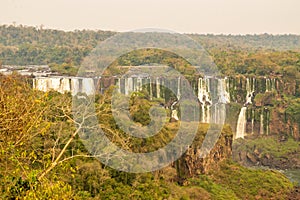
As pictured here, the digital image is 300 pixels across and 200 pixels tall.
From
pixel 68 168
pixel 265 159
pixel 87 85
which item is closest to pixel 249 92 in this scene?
pixel 265 159

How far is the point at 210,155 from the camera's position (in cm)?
1388

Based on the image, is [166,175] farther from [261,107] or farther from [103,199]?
[261,107]

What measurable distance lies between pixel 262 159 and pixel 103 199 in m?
16.3

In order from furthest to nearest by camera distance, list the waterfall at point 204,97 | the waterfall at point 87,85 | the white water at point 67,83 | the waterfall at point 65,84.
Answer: the waterfall at point 204,97 < the waterfall at point 65,84 < the white water at point 67,83 < the waterfall at point 87,85

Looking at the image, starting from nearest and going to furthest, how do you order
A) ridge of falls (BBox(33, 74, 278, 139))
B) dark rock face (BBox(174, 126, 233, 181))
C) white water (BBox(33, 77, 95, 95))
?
dark rock face (BBox(174, 126, 233, 181))
white water (BBox(33, 77, 95, 95))
ridge of falls (BBox(33, 74, 278, 139))

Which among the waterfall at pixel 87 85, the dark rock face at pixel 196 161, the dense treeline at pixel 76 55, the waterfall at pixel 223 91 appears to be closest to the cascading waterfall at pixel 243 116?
the waterfall at pixel 223 91

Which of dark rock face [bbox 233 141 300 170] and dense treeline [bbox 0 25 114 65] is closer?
dark rock face [bbox 233 141 300 170]

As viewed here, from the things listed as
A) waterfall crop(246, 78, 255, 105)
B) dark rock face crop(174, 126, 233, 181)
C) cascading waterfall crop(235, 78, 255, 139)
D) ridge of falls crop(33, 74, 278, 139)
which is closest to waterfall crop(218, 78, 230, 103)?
ridge of falls crop(33, 74, 278, 139)

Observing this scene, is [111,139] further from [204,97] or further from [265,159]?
[204,97]

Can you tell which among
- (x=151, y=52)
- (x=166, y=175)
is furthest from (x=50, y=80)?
(x=166, y=175)

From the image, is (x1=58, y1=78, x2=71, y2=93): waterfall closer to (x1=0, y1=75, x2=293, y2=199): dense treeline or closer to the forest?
the forest

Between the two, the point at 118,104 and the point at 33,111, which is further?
the point at 118,104

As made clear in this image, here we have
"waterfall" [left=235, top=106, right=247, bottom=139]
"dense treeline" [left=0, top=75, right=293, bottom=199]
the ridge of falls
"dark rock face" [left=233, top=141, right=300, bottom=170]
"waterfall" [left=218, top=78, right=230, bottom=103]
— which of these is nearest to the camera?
"dense treeline" [left=0, top=75, right=293, bottom=199]

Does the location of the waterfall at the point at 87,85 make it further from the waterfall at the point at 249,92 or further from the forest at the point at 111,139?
the waterfall at the point at 249,92
